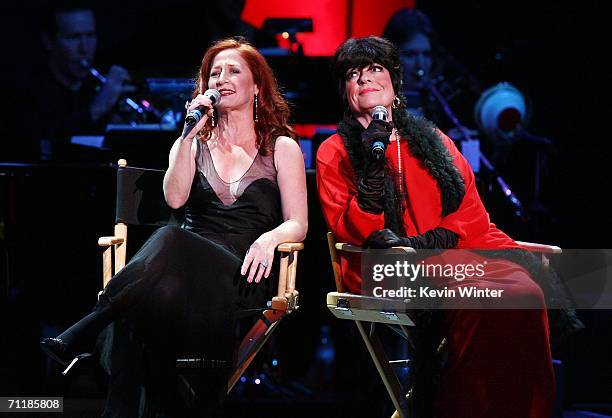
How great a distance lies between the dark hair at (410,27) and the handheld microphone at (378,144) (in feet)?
10.5

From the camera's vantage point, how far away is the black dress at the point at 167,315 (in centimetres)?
293

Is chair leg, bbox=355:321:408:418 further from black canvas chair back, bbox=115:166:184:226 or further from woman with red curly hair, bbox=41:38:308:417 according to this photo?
black canvas chair back, bbox=115:166:184:226

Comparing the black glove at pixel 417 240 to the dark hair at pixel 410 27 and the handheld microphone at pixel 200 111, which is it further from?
the dark hair at pixel 410 27

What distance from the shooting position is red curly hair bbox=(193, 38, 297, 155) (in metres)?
3.56

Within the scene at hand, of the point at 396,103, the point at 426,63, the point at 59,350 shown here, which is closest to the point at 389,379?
the point at 396,103

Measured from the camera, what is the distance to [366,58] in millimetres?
3373

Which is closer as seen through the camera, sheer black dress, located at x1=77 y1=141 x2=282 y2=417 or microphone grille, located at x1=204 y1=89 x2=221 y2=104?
sheer black dress, located at x1=77 y1=141 x2=282 y2=417

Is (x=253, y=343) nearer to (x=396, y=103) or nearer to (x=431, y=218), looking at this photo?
(x=431, y=218)

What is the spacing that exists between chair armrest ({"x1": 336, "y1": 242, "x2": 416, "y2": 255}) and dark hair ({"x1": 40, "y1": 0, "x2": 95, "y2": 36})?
11.5 feet

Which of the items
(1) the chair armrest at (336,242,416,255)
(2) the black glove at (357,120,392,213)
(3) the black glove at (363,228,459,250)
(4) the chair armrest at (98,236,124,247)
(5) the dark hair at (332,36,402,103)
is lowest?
(4) the chair armrest at (98,236,124,247)

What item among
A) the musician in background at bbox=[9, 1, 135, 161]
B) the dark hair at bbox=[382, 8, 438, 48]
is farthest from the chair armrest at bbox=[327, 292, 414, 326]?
the dark hair at bbox=[382, 8, 438, 48]

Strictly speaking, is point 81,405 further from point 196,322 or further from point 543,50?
point 543,50

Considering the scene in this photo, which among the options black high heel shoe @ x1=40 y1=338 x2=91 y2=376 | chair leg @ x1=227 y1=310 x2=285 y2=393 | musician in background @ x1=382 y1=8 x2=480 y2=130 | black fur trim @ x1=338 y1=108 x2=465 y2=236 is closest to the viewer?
black high heel shoe @ x1=40 y1=338 x2=91 y2=376

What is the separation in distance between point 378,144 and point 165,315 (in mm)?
894
